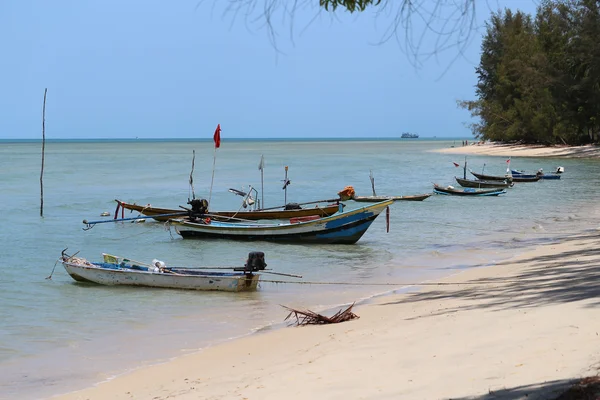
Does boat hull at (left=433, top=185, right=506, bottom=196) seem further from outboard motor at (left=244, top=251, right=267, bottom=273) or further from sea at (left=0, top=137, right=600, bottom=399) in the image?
outboard motor at (left=244, top=251, right=267, bottom=273)

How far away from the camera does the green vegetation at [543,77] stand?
65812 mm

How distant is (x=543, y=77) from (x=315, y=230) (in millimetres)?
56631

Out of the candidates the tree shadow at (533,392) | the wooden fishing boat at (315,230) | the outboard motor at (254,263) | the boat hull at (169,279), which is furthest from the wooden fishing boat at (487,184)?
the tree shadow at (533,392)

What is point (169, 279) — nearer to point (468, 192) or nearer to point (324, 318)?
point (324, 318)

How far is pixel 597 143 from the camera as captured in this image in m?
76.4

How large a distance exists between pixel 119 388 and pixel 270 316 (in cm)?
443

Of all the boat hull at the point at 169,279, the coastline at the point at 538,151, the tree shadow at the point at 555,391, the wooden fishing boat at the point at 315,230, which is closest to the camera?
the tree shadow at the point at 555,391

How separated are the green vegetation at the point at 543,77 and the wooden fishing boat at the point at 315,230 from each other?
155 ft

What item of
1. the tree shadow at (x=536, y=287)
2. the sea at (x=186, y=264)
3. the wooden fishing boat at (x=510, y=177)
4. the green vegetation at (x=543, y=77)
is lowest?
the sea at (x=186, y=264)

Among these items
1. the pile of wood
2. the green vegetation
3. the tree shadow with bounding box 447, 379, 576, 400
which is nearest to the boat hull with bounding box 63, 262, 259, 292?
the pile of wood

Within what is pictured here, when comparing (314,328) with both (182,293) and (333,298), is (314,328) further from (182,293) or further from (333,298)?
(182,293)

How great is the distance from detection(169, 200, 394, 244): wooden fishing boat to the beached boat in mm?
6572

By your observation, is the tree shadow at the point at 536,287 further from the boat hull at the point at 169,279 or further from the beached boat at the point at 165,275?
the boat hull at the point at 169,279

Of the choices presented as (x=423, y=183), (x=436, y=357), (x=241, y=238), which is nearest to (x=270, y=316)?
(x=436, y=357)
